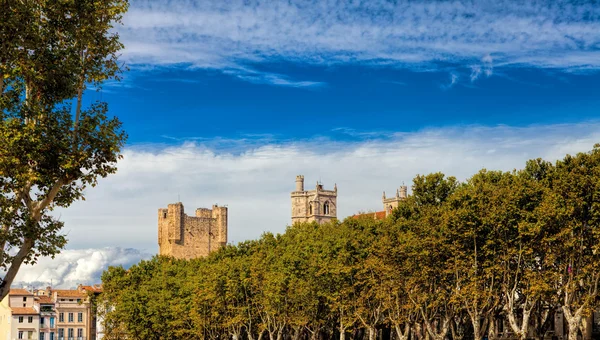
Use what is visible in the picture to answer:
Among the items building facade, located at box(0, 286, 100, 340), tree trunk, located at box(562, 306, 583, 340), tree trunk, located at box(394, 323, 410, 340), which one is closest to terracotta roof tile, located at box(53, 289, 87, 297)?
building facade, located at box(0, 286, 100, 340)

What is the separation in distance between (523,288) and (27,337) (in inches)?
4332

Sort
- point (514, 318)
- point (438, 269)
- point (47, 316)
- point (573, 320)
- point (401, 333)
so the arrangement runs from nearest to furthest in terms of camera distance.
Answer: point (573, 320)
point (514, 318)
point (438, 269)
point (401, 333)
point (47, 316)

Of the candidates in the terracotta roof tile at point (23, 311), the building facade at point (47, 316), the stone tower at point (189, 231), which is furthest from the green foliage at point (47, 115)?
the stone tower at point (189, 231)

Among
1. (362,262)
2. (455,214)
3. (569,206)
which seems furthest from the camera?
(362,262)

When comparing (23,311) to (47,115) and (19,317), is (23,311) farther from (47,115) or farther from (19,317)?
(47,115)

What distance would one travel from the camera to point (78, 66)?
2200cm

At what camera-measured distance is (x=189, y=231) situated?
15700cm

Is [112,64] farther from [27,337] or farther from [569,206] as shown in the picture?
[27,337]

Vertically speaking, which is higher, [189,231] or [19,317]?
[189,231]

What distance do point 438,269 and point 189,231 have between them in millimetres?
108295

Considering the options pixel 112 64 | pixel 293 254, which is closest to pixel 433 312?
pixel 293 254

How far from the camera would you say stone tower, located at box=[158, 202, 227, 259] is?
506 ft

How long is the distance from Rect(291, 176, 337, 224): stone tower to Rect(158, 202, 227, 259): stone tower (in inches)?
1176

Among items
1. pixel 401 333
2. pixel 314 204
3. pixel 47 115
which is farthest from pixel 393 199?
pixel 47 115
